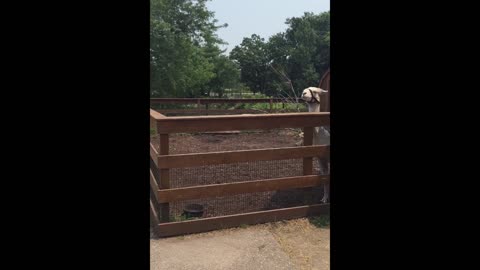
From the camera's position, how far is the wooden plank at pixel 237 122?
129 inches

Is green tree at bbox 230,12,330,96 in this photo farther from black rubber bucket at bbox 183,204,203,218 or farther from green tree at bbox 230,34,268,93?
black rubber bucket at bbox 183,204,203,218

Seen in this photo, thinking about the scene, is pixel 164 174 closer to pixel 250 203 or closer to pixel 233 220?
pixel 233 220

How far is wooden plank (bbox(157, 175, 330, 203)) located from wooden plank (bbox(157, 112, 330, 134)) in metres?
0.49

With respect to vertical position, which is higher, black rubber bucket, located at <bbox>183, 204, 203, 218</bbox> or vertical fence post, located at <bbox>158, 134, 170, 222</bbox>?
vertical fence post, located at <bbox>158, 134, 170, 222</bbox>

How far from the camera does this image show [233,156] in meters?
3.45

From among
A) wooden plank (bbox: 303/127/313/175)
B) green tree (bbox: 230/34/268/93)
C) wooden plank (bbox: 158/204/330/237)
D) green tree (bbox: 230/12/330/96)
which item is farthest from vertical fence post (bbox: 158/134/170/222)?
green tree (bbox: 230/34/268/93)

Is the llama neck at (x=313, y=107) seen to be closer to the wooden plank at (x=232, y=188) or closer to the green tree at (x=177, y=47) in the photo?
the wooden plank at (x=232, y=188)

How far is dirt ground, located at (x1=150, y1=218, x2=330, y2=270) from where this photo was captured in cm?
→ 275

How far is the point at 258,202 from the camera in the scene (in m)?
4.16

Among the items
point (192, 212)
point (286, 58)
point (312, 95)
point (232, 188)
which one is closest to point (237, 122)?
point (232, 188)

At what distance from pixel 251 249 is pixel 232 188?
62 cm
